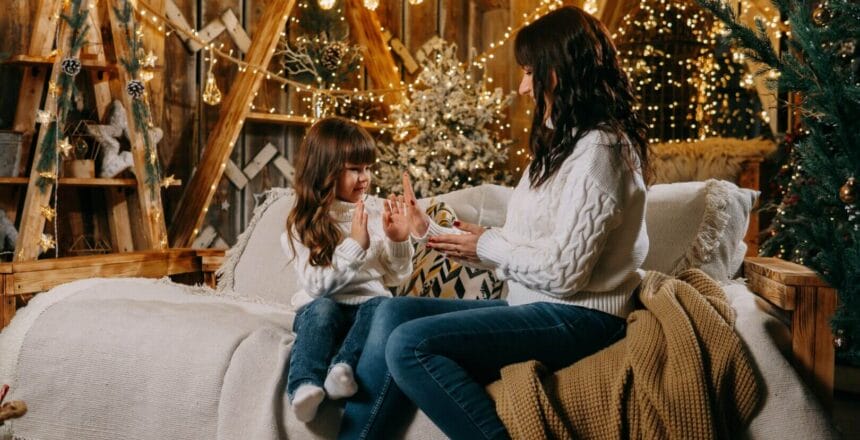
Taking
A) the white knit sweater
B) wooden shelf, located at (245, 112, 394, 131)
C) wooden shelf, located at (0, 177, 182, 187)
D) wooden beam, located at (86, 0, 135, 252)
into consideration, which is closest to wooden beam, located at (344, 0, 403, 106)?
wooden shelf, located at (245, 112, 394, 131)

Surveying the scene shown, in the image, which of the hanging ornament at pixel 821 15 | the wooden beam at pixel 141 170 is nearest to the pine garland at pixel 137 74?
the wooden beam at pixel 141 170

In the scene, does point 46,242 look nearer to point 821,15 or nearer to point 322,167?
point 322,167

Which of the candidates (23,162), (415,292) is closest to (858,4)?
(415,292)

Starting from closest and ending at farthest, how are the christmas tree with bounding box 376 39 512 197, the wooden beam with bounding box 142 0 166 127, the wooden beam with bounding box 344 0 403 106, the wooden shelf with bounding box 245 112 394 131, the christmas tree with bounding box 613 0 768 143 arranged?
the wooden beam with bounding box 142 0 166 127
the wooden shelf with bounding box 245 112 394 131
the christmas tree with bounding box 376 39 512 197
the wooden beam with bounding box 344 0 403 106
the christmas tree with bounding box 613 0 768 143

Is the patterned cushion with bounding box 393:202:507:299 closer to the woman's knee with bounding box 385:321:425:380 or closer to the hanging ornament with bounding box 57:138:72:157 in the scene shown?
the woman's knee with bounding box 385:321:425:380

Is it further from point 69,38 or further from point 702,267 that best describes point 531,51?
point 69,38

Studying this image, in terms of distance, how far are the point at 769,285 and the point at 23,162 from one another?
284cm

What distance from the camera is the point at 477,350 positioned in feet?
5.45

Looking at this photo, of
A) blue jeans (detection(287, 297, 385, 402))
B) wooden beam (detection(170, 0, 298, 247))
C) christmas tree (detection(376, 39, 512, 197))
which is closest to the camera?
blue jeans (detection(287, 297, 385, 402))

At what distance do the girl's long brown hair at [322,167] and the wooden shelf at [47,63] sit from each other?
1492 millimetres

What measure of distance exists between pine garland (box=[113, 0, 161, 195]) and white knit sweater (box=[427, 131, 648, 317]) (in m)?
2.06

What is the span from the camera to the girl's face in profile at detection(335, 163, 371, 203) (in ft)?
7.47

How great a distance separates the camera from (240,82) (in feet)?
13.0

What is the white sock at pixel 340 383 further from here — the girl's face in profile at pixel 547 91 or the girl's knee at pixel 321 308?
the girl's face in profile at pixel 547 91
